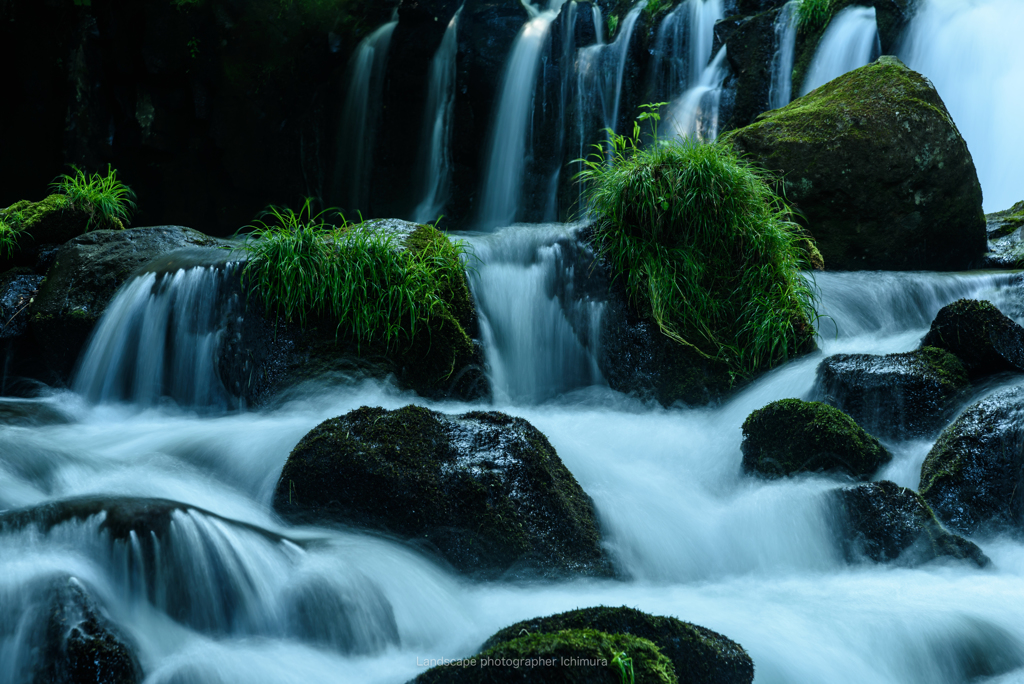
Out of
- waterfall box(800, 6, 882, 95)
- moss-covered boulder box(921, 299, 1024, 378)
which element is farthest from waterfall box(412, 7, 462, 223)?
moss-covered boulder box(921, 299, 1024, 378)

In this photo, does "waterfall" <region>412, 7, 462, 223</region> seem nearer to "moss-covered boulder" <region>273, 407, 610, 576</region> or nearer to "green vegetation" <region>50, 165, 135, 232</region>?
"green vegetation" <region>50, 165, 135, 232</region>

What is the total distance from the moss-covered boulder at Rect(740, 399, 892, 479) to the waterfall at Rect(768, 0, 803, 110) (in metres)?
5.40

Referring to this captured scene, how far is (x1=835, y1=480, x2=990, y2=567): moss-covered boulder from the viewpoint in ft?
9.82

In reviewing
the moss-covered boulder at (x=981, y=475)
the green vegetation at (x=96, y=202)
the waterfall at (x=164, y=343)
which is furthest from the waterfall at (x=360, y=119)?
the moss-covered boulder at (x=981, y=475)

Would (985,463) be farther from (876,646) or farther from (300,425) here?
(300,425)

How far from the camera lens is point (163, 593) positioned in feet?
7.80

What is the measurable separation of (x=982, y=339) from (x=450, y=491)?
313 cm

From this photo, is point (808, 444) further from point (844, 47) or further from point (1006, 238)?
point (844, 47)

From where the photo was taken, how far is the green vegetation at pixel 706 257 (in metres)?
4.92

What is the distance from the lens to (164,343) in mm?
4762

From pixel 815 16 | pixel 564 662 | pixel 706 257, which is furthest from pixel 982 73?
pixel 564 662

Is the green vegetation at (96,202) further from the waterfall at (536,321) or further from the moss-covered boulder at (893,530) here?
the moss-covered boulder at (893,530)

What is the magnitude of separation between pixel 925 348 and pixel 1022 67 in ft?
20.6

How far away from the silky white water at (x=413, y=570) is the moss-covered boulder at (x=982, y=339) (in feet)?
2.35
